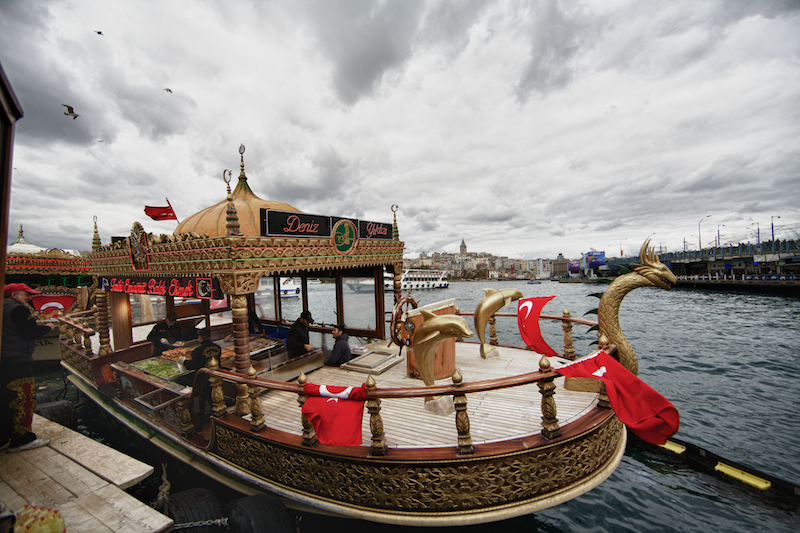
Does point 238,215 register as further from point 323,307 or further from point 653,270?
point 323,307

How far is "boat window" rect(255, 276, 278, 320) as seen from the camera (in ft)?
39.8

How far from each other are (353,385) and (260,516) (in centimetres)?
285

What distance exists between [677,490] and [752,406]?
7407 mm

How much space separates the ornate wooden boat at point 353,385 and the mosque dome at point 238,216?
2.6 inches

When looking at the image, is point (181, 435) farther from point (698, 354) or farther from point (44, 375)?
point (698, 354)

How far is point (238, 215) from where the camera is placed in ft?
29.7

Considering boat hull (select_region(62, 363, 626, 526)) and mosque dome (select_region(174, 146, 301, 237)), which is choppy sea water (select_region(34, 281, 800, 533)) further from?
mosque dome (select_region(174, 146, 301, 237))

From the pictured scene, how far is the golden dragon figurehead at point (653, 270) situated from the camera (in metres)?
6.43

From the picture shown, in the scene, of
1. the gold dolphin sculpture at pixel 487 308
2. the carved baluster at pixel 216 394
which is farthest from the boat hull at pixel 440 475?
the gold dolphin sculpture at pixel 487 308

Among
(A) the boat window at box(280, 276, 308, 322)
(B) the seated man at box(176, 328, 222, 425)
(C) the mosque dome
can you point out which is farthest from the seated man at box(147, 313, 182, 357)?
(A) the boat window at box(280, 276, 308, 322)

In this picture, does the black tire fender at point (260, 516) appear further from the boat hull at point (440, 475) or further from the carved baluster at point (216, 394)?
the carved baluster at point (216, 394)

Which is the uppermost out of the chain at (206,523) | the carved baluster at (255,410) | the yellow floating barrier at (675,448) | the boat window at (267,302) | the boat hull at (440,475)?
the boat window at (267,302)

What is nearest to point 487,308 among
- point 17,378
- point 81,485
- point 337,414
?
point 337,414

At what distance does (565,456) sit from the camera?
4113 millimetres
